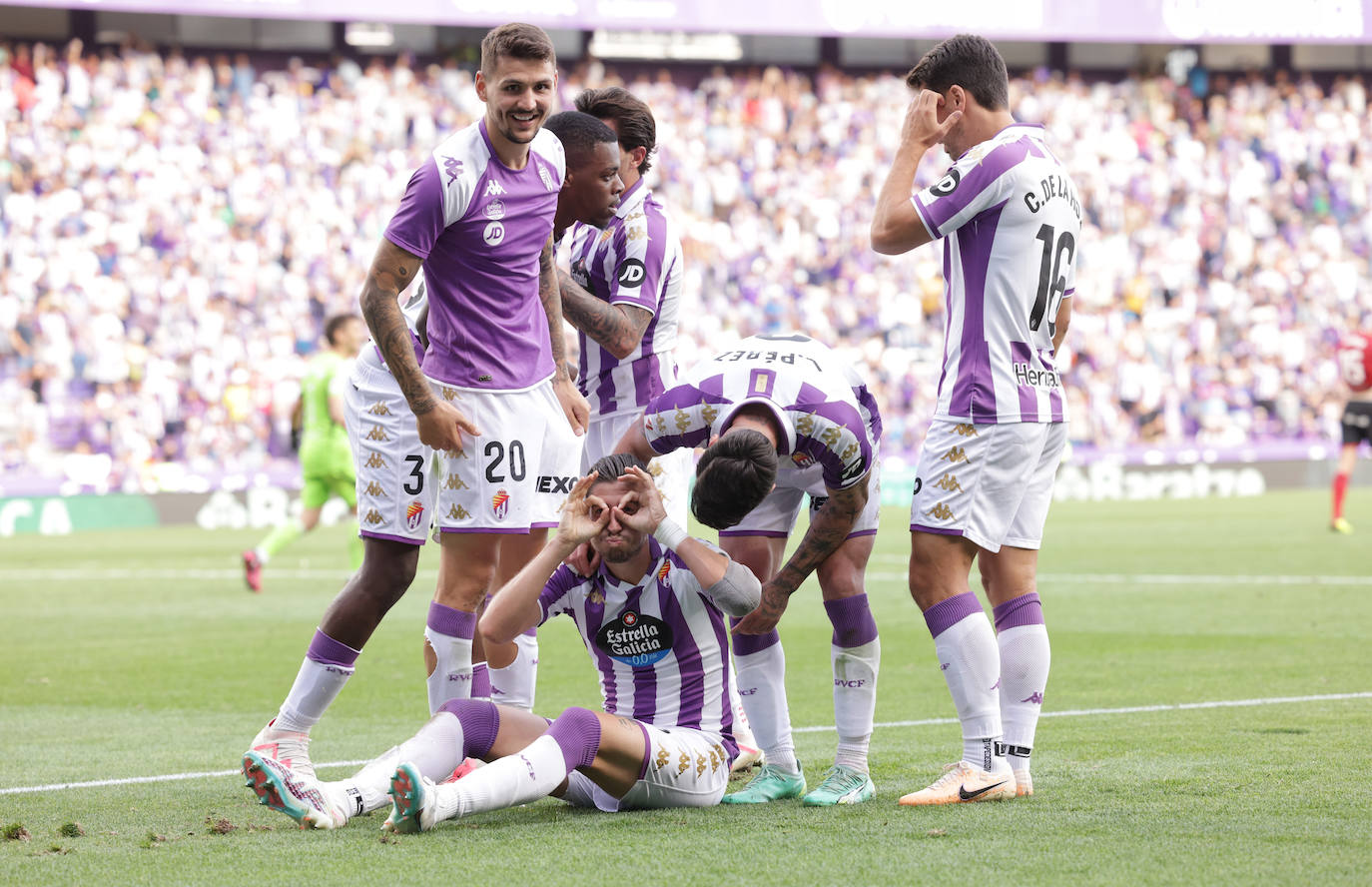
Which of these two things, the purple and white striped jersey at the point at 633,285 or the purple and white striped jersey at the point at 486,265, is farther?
the purple and white striped jersey at the point at 633,285

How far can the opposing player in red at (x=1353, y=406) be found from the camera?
57.9ft

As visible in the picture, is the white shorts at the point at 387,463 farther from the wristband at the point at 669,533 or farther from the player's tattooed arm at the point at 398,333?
the wristband at the point at 669,533

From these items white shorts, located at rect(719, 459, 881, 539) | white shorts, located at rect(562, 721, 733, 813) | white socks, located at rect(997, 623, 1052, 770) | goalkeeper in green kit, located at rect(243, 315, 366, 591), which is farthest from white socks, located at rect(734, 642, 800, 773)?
goalkeeper in green kit, located at rect(243, 315, 366, 591)

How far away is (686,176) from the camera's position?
28578 mm

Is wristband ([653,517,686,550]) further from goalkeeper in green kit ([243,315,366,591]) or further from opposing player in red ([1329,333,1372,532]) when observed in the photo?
opposing player in red ([1329,333,1372,532])

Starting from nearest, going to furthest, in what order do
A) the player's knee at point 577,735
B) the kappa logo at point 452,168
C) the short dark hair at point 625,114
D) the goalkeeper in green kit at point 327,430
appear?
the player's knee at point 577,735
the kappa logo at point 452,168
the short dark hair at point 625,114
the goalkeeper in green kit at point 327,430

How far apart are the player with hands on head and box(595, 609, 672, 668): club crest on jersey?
779mm

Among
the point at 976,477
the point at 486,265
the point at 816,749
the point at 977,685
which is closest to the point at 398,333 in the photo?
the point at 486,265

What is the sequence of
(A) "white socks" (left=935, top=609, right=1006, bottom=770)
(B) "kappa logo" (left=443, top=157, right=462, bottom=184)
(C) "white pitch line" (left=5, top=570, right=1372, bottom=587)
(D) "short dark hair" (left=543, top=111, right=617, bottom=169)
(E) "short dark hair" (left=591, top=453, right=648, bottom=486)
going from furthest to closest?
(C) "white pitch line" (left=5, top=570, right=1372, bottom=587)
(D) "short dark hair" (left=543, top=111, right=617, bottom=169)
(B) "kappa logo" (left=443, top=157, right=462, bottom=184)
(A) "white socks" (left=935, top=609, right=1006, bottom=770)
(E) "short dark hair" (left=591, top=453, right=648, bottom=486)

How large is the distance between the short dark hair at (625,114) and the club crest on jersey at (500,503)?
167cm

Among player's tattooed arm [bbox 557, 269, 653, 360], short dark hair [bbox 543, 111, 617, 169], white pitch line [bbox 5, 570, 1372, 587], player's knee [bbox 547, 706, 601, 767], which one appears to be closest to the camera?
player's knee [bbox 547, 706, 601, 767]

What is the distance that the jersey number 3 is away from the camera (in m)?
4.94

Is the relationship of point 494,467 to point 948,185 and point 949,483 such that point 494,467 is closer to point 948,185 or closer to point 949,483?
point 949,483

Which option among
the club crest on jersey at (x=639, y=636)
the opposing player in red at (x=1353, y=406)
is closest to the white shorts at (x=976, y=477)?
the club crest on jersey at (x=639, y=636)
